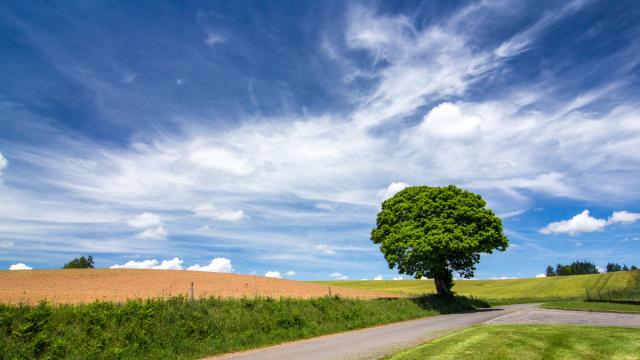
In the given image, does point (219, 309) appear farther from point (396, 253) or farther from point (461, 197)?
point (461, 197)

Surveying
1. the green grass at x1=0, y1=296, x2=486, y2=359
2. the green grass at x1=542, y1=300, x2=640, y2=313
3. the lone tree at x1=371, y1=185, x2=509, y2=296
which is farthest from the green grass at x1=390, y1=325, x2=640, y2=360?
the lone tree at x1=371, y1=185, x2=509, y2=296

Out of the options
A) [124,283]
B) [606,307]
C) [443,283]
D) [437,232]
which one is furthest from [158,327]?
[606,307]

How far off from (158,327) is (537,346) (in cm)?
1482

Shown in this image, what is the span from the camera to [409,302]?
36031mm

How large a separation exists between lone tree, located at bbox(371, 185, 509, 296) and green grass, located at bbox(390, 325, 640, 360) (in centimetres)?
2091

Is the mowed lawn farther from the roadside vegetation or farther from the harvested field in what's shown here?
the harvested field

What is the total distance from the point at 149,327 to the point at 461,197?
3191 centimetres

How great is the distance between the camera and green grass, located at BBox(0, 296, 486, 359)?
49.4 feet

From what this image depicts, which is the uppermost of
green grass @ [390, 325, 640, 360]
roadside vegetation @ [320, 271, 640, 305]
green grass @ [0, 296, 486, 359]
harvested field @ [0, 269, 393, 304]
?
harvested field @ [0, 269, 393, 304]

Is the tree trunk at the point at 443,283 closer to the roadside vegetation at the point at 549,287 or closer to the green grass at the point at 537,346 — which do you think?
the roadside vegetation at the point at 549,287

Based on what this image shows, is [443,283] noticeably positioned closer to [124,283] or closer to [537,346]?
[537,346]

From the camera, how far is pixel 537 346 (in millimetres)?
13344

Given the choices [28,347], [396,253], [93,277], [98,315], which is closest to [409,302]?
[396,253]

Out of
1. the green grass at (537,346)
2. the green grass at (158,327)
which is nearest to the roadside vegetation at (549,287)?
the green grass at (158,327)
